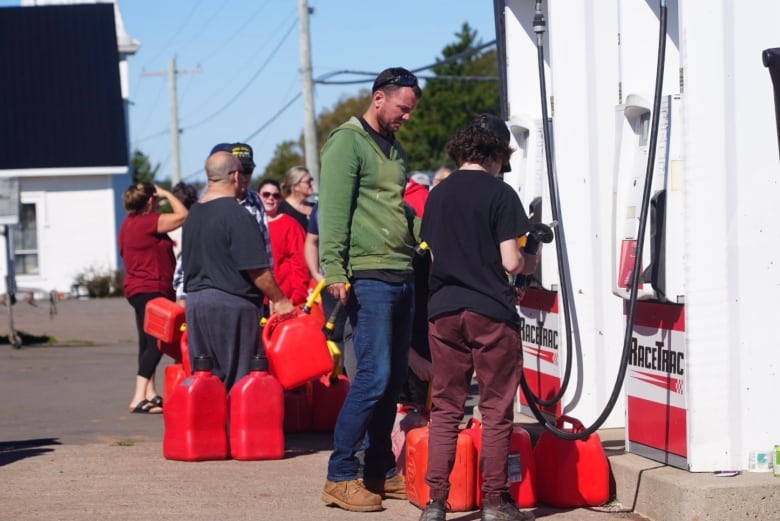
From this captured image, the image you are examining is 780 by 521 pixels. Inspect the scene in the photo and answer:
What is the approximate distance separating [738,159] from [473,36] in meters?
88.5

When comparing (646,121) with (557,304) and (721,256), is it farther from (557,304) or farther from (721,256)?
(557,304)

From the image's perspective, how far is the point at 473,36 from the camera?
305ft

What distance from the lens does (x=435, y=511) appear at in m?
6.03

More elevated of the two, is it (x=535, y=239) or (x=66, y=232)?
(x=535, y=239)

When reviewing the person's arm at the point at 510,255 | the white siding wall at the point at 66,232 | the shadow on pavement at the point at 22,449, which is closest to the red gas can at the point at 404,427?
the person's arm at the point at 510,255

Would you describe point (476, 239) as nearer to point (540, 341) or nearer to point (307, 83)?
point (540, 341)

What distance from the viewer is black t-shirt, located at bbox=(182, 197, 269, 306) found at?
8242mm

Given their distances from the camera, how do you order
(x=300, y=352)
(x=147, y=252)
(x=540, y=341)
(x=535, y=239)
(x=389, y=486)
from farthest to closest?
(x=147, y=252)
(x=540, y=341)
(x=300, y=352)
(x=389, y=486)
(x=535, y=239)

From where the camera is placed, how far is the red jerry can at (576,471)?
662cm

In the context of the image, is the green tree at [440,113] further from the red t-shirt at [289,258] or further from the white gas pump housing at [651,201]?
the white gas pump housing at [651,201]

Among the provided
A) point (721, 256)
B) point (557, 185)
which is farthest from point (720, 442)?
point (557, 185)

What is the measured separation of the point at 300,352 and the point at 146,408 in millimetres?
3575

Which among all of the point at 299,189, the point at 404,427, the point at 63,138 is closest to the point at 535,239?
the point at 404,427

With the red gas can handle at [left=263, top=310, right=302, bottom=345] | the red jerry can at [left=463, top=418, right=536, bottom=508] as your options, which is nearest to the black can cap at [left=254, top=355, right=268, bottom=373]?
the red gas can handle at [left=263, top=310, right=302, bottom=345]
